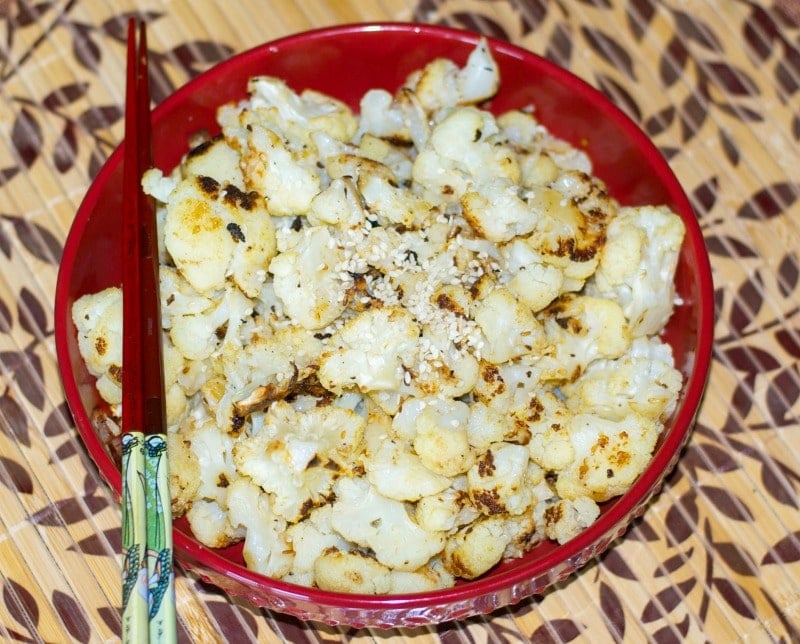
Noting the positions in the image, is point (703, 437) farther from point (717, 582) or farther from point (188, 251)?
point (188, 251)

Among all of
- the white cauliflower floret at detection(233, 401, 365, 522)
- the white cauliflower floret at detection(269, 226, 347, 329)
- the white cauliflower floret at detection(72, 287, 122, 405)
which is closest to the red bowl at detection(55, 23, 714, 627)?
the white cauliflower floret at detection(72, 287, 122, 405)

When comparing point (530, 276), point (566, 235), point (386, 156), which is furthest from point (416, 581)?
point (386, 156)

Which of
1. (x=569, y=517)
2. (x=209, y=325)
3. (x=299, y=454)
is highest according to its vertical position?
(x=209, y=325)

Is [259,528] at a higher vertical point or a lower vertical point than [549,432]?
higher

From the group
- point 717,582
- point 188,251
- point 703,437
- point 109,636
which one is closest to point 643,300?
point 703,437

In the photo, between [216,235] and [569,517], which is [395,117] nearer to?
[216,235]
